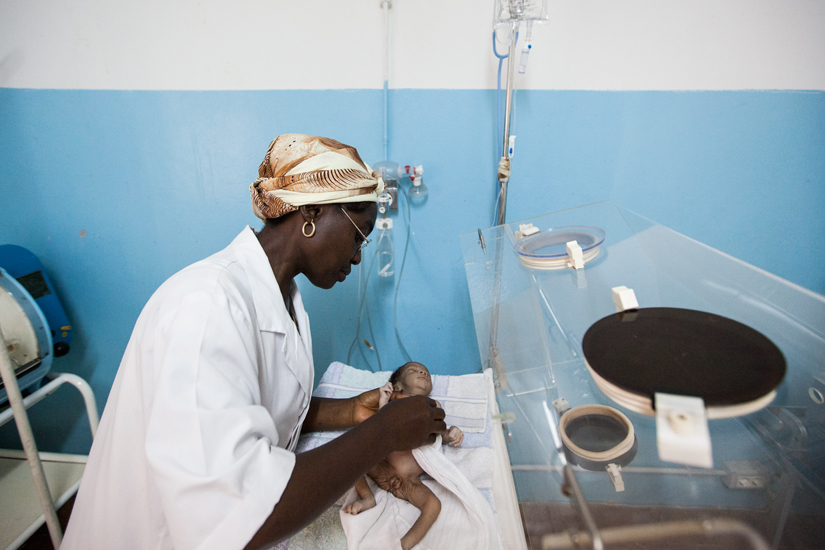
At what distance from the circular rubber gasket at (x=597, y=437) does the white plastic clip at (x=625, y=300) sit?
217 millimetres

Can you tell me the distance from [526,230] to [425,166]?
583 millimetres

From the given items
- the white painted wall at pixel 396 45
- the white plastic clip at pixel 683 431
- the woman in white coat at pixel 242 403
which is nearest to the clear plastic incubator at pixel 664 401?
the white plastic clip at pixel 683 431

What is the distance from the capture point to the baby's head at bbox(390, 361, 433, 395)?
140 cm

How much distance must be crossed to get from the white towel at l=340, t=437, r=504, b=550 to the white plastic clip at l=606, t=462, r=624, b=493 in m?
0.32

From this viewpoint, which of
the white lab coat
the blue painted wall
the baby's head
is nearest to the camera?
the white lab coat

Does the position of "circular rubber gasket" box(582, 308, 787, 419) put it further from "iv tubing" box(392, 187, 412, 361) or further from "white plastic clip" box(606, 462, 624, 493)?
"iv tubing" box(392, 187, 412, 361)

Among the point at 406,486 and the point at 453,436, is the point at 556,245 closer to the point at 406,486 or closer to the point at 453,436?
the point at 453,436

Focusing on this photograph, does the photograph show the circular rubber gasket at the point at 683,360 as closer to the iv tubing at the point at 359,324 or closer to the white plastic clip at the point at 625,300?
the white plastic clip at the point at 625,300

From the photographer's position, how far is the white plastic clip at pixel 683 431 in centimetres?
49

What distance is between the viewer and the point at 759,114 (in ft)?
4.83

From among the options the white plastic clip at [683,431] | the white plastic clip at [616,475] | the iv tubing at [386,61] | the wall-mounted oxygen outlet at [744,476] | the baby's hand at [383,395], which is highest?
the iv tubing at [386,61]

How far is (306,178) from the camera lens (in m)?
0.90

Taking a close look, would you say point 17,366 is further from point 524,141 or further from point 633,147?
point 633,147

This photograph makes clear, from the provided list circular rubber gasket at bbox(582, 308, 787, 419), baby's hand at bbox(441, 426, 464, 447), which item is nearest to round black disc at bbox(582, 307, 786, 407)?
circular rubber gasket at bbox(582, 308, 787, 419)
